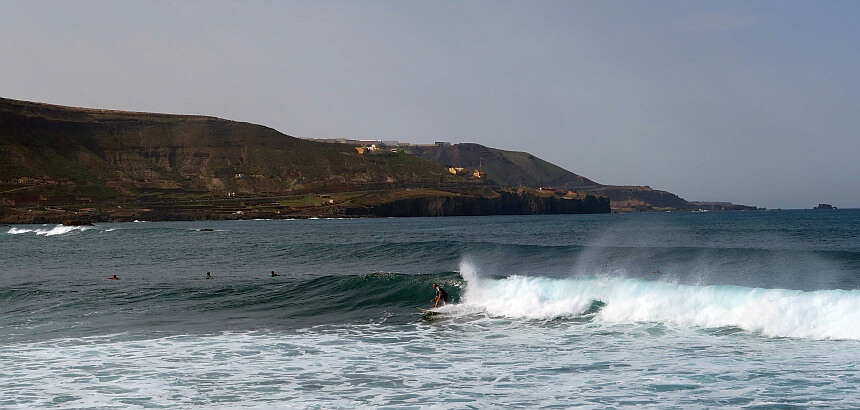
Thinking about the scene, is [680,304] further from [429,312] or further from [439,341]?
[429,312]

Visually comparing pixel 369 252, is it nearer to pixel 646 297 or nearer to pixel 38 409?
pixel 646 297

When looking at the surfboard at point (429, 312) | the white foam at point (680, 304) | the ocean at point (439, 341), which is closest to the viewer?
the ocean at point (439, 341)

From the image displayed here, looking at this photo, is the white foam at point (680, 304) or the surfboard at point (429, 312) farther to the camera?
the surfboard at point (429, 312)

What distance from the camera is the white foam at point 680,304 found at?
19.1 m

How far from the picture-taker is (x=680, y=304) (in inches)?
885

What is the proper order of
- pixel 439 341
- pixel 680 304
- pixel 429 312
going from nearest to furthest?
pixel 439 341
pixel 680 304
pixel 429 312

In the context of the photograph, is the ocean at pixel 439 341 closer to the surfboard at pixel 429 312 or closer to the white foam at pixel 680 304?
the white foam at pixel 680 304

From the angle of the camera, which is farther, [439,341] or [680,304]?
[680,304]

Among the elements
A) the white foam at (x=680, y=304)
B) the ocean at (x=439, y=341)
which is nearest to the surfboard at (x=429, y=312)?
the ocean at (x=439, y=341)

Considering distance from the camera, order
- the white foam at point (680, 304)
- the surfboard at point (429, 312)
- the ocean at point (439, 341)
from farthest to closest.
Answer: the surfboard at point (429, 312) < the white foam at point (680, 304) < the ocean at point (439, 341)

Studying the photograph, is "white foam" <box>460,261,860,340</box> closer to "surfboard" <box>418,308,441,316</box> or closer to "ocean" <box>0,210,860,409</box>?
"ocean" <box>0,210,860,409</box>

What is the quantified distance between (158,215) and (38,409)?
16562 cm

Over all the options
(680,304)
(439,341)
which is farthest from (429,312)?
(680,304)

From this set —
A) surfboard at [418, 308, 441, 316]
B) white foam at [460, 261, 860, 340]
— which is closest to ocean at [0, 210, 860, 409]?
white foam at [460, 261, 860, 340]
